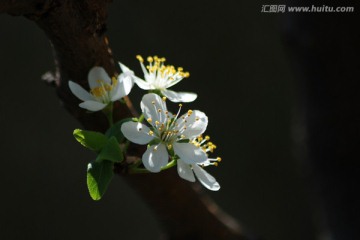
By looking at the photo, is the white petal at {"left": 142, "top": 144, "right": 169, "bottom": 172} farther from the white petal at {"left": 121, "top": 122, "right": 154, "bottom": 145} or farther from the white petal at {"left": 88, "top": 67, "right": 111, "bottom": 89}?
the white petal at {"left": 88, "top": 67, "right": 111, "bottom": 89}

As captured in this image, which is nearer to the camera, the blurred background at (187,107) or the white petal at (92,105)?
the white petal at (92,105)

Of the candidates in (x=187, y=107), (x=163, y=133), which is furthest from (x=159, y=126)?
(x=187, y=107)

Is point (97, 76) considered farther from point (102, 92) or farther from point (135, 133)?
point (135, 133)

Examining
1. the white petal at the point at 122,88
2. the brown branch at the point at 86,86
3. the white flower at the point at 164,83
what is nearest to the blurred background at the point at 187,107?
the brown branch at the point at 86,86

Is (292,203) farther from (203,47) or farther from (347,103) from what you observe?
(347,103)

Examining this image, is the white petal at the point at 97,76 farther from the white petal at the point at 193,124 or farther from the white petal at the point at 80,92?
the white petal at the point at 193,124

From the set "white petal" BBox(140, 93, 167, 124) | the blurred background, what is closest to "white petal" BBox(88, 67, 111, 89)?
"white petal" BBox(140, 93, 167, 124)
